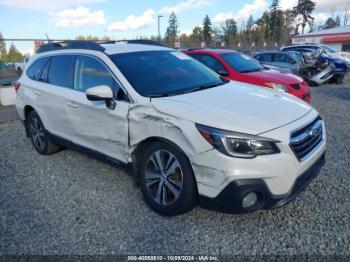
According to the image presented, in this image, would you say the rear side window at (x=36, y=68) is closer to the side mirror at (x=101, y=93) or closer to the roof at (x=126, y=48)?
the roof at (x=126, y=48)

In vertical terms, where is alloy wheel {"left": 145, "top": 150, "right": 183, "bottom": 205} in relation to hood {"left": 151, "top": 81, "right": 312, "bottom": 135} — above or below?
below

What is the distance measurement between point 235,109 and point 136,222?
1.54 metres

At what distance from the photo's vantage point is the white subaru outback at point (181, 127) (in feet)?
8.81

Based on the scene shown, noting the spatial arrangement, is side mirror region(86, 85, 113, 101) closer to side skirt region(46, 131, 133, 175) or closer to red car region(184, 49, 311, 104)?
side skirt region(46, 131, 133, 175)

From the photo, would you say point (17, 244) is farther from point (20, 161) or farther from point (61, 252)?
point (20, 161)

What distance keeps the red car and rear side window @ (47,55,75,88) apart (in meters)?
3.99

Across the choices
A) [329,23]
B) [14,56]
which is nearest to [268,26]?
[329,23]

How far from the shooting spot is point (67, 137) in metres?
4.47

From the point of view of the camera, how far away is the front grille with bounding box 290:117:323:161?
9.23ft

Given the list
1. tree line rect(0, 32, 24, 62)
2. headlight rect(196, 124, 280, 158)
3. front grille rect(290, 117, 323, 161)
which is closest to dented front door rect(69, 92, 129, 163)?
headlight rect(196, 124, 280, 158)

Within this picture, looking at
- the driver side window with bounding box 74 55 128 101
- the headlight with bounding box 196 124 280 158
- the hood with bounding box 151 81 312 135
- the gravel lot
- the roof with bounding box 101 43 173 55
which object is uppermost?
the roof with bounding box 101 43 173 55

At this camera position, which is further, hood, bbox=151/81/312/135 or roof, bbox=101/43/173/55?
roof, bbox=101/43/173/55

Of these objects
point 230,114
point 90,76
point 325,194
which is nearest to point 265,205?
point 230,114

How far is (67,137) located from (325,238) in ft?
11.4
